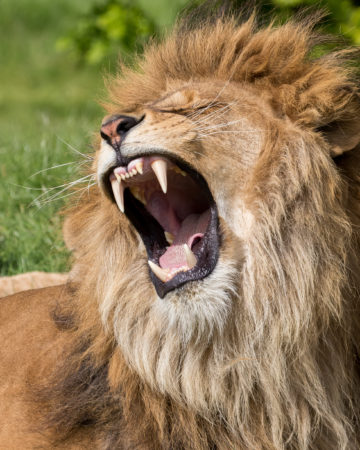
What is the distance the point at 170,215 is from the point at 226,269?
1.49ft

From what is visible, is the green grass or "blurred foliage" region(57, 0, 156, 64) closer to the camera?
the green grass

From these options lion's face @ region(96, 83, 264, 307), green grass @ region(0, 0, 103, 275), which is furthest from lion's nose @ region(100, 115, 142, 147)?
green grass @ region(0, 0, 103, 275)

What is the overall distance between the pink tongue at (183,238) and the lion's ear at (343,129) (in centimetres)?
46

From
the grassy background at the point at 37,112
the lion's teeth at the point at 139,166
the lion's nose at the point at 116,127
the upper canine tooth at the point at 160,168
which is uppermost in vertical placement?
the lion's nose at the point at 116,127

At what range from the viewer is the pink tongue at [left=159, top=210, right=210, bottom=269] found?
2887 mm

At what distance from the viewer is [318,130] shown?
287 cm

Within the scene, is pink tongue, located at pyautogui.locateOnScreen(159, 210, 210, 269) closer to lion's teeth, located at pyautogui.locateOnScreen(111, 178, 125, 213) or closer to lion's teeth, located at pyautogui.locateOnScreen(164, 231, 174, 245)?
lion's teeth, located at pyautogui.locateOnScreen(164, 231, 174, 245)

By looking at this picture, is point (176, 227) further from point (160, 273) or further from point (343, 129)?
point (343, 129)

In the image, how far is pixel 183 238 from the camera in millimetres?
3002

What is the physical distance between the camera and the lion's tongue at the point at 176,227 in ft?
9.52

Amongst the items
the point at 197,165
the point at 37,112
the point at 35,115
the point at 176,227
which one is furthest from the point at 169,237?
the point at 37,112

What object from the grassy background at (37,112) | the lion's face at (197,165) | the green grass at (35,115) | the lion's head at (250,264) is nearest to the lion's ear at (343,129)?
the lion's head at (250,264)

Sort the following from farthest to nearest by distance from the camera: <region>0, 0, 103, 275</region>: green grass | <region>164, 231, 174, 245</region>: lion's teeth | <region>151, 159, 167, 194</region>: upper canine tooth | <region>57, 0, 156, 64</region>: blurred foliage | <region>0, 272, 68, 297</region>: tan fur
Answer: <region>57, 0, 156, 64</region>: blurred foliage < <region>0, 0, 103, 275</region>: green grass < <region>0, 272, 68, 297</region>: tan fur < <region>164, 231, 174, 245</region>: lion's teeth < <region>151, 159, 167, 194</region>: upper canine tooth

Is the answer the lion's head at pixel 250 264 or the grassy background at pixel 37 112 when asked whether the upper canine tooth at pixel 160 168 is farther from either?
the grassy background at pixel 37 112
